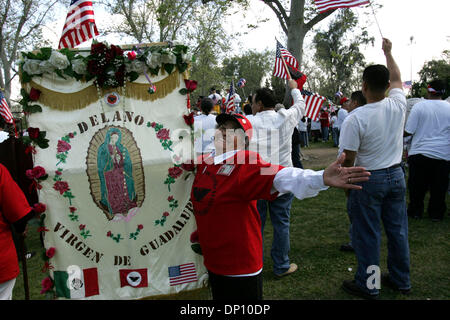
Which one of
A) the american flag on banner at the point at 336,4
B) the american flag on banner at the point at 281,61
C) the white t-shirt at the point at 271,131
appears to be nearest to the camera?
the white t-shirt at the point at 271,131

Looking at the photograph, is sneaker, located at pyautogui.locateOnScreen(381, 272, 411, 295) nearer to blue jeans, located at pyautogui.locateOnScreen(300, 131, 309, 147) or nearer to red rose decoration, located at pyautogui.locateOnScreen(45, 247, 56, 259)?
red rose decoration, located at pyautogui.locateOnScreen(45, 247, 56, 259)

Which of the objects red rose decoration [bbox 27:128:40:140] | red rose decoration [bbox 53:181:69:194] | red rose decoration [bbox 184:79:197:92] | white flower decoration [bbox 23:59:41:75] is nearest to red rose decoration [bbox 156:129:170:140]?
red rose decoration [bbox 184:79:197:92]

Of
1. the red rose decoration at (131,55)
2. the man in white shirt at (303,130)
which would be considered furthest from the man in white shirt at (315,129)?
the red rose decoration at (131,55)

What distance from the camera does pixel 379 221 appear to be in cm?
349

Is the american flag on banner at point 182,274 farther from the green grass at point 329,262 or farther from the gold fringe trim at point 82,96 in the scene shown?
the gold fringe trim at point 82,96

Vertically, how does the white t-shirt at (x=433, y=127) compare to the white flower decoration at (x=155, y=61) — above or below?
below

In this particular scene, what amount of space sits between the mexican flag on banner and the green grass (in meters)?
0.88

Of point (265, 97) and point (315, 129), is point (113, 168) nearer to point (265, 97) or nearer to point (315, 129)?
point (265, 97)

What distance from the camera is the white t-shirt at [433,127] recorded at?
5449mm

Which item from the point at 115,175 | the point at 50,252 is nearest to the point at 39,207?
the point at 50,252

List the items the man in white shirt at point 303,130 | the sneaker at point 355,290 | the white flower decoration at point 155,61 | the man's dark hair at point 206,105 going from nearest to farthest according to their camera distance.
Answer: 1. the white flower decoration at point 155,61
2. the sneaker at point 355,290
3. the man's dark hair at point 206,105
4. the man in white shirt at point 303,130

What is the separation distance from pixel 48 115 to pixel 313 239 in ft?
13.4

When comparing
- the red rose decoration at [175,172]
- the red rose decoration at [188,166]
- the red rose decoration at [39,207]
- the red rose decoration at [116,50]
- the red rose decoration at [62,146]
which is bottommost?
the red rose decoration at [39,207]

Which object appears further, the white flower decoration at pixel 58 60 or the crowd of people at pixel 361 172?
the white flower decoration at pixel 58 60
